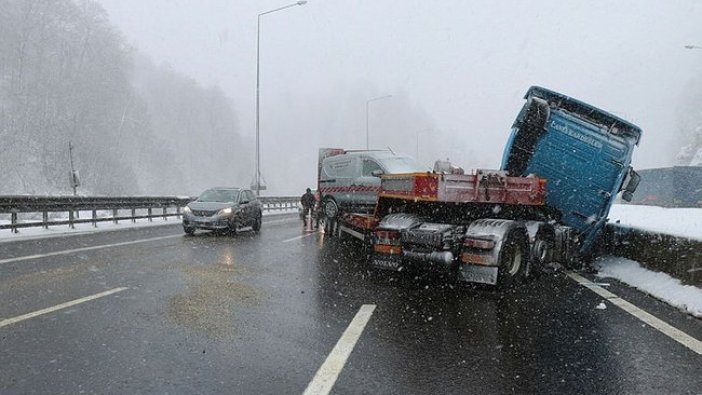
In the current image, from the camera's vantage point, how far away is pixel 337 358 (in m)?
4.32

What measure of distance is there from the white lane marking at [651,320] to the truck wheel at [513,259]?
3.43 feet

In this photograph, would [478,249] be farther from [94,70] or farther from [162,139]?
[162,139]

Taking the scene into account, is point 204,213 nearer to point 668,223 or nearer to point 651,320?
point 651,320

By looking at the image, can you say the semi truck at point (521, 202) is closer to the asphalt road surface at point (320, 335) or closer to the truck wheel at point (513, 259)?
the truck wheel at point (513, 259)

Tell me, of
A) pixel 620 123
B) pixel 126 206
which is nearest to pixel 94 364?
pixel 620 123

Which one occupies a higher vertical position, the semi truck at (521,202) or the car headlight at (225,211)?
the semi truck at (521,202)

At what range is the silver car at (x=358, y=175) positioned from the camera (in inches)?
552

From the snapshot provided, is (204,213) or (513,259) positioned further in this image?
(204,213)

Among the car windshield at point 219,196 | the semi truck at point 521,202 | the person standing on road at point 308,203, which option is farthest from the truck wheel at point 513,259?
the person standing on road at point 308,203

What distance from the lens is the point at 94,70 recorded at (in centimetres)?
6494

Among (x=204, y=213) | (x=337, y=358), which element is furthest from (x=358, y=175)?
(x=337, y=358)

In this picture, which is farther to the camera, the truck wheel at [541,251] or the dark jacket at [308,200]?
the dark jacket at [308,200]

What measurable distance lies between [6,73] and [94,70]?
1175 cm

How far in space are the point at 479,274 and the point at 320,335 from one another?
3245mm
